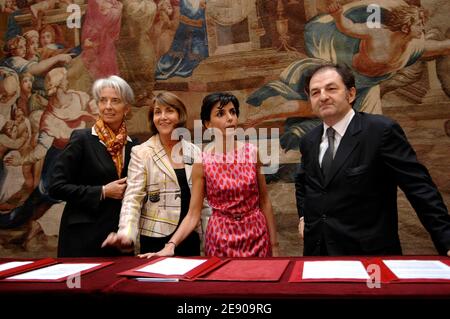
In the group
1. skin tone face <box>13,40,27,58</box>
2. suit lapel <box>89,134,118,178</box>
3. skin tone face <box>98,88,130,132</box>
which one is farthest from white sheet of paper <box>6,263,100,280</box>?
skin tone face <box>13,40,27,58</box>

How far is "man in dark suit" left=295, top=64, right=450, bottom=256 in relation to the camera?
7.18ft

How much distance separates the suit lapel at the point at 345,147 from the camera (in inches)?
91.8

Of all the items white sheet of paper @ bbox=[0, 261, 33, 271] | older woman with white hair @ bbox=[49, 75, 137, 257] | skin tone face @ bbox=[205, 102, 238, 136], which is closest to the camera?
white sheet of paper @ bbox=[0, 261, 33, 271]

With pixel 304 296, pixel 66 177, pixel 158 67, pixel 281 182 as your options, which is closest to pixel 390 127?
pixel 304 296

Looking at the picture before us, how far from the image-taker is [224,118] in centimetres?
267

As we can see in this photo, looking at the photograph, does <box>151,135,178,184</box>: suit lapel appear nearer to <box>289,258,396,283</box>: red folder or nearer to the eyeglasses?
the eyeglasses

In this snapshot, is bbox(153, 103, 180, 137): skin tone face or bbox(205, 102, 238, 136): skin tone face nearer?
bbox(205, 102, 238, 136): skin tone face

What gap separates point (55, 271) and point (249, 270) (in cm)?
83

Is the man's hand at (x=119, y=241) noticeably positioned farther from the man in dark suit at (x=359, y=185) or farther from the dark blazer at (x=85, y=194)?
the man in dark suit at (x=359, y=185)

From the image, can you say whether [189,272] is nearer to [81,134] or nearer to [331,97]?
[331,97]

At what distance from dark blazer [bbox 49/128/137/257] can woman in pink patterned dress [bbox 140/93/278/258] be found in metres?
0.62

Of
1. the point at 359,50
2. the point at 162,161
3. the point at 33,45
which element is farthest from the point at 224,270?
the point at 33,45

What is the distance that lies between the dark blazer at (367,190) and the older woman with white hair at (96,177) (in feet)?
4.44

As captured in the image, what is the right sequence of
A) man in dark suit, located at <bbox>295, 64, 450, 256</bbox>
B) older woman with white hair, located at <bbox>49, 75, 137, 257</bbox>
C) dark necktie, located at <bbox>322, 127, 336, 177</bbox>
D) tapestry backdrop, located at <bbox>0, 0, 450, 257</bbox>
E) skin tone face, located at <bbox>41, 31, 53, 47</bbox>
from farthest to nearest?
skin tone face, located at <bbox>41, 31, 53, 47</bbox>, tapestry backdrop, located at <bbox>0, 0, 450, 257</bbox>, older woman with white hair, located at <bbox>49, 75, 137, 257</bbox>, dark necktie, located at <bbox>322, 127, 336, 177</bbox>, man in dark suit, located at <bbox>295, 64, 450, 256</bbox>
